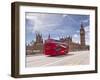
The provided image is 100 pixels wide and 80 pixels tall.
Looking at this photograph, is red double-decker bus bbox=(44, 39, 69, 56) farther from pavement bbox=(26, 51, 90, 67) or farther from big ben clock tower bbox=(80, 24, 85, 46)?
big ben clock tower bbox=(80, 24, 85, 46)

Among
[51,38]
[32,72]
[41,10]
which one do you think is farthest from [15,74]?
[41,10]

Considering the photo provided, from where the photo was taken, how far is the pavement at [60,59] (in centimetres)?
196

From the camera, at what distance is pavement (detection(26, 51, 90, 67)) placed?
77.3 inches

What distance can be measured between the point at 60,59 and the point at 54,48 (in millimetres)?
110

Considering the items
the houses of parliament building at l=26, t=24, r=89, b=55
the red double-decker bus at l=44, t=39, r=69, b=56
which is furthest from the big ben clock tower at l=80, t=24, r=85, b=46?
the red double-decker bus at l=44, t=39, r=69, b=56

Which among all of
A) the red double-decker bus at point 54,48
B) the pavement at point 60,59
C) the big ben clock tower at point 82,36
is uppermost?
the big ben clock tower at point 82,36

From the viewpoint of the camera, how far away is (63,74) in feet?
6.81

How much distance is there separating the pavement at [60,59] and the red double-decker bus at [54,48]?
4 centimetres

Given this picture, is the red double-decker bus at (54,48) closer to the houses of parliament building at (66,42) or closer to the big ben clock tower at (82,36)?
the houses of parliament building at (66,42)

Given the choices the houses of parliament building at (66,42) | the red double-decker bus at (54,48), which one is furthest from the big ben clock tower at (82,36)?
the red double-decker bus at (54,48)

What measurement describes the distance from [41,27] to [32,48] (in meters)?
0.19

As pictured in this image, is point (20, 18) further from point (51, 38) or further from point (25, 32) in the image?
point (51, 38)

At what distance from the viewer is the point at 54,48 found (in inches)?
81.1

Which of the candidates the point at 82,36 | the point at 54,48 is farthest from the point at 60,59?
the point at 82,36
